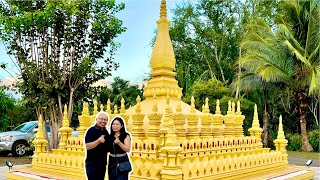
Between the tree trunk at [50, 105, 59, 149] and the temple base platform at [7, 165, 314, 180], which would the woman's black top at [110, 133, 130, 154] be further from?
the tree trunk at [50, 105, 59, 149]

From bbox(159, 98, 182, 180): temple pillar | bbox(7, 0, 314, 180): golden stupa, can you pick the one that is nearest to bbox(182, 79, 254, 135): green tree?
bbox(7, 0, 314, 180): golden stupa

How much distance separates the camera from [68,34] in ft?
42.7

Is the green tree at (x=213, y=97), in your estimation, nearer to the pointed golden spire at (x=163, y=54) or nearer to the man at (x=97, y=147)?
the pointed golden spire at (x=163, y=54)

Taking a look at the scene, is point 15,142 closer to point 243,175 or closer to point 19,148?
point 19,148

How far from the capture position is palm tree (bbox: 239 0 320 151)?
19.0 meters

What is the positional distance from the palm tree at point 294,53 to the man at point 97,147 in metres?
15.7

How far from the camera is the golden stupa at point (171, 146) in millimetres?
5723

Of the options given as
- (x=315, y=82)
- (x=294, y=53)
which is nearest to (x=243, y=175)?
(x=315, y=82)

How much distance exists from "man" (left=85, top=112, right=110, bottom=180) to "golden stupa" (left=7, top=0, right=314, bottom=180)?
64.1 inches

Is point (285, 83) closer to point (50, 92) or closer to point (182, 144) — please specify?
point (50, 92)

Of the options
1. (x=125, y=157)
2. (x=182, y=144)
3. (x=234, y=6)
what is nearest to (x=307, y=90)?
(x=234, y=6)

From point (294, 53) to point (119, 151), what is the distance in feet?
55.9

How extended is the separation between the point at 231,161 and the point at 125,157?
9.50ft

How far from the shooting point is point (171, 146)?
5621mm
